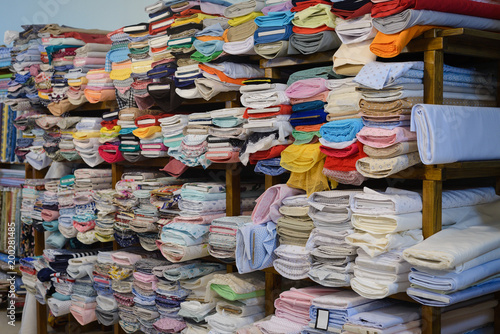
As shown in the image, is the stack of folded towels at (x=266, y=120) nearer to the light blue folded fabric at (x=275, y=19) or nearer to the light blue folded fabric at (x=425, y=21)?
the light blue folded fabric at (x=275, y=19)

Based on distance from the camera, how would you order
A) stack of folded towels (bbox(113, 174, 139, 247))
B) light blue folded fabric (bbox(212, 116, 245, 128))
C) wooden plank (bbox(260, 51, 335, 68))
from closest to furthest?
1. wooden plank (bbox(260, 51, 335, 68))
2. light blue folded fabric (bbox(212, 116, 245, 128))
3. stack of folded towels (bbox(113, 174, 139, 247))

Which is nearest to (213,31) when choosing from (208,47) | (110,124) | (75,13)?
(208,47)

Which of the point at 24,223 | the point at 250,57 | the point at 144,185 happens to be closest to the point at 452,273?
the point at 250,57

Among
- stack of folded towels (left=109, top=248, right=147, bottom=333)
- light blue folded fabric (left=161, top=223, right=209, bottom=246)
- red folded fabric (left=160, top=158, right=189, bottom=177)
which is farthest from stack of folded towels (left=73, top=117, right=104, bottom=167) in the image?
light blue folded fabric (left=161, top=223, right=209, bottom=246)

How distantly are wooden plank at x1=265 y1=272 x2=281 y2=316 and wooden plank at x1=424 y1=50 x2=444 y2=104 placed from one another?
122 centimetres

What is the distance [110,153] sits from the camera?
418cm

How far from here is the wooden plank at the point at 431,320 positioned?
239cm

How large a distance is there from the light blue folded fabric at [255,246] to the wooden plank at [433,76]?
1.00 meters

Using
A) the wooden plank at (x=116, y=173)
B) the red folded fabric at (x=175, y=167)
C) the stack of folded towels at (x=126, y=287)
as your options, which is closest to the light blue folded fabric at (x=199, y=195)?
the red folded fabric at (x=175, y=167)

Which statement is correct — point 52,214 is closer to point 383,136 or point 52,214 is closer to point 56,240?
point 56,240

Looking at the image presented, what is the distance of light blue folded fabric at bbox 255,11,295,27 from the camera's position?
2.85 metres

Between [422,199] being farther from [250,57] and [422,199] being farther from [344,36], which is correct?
[250,57]

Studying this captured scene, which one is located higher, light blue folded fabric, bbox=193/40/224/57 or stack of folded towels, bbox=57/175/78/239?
light blue folded fabric, bbox=193/40/224/57

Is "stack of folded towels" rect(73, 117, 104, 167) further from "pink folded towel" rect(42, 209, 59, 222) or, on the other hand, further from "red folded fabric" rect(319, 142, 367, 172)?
"red folded fabric" rect(319, 142, 367, 172)
